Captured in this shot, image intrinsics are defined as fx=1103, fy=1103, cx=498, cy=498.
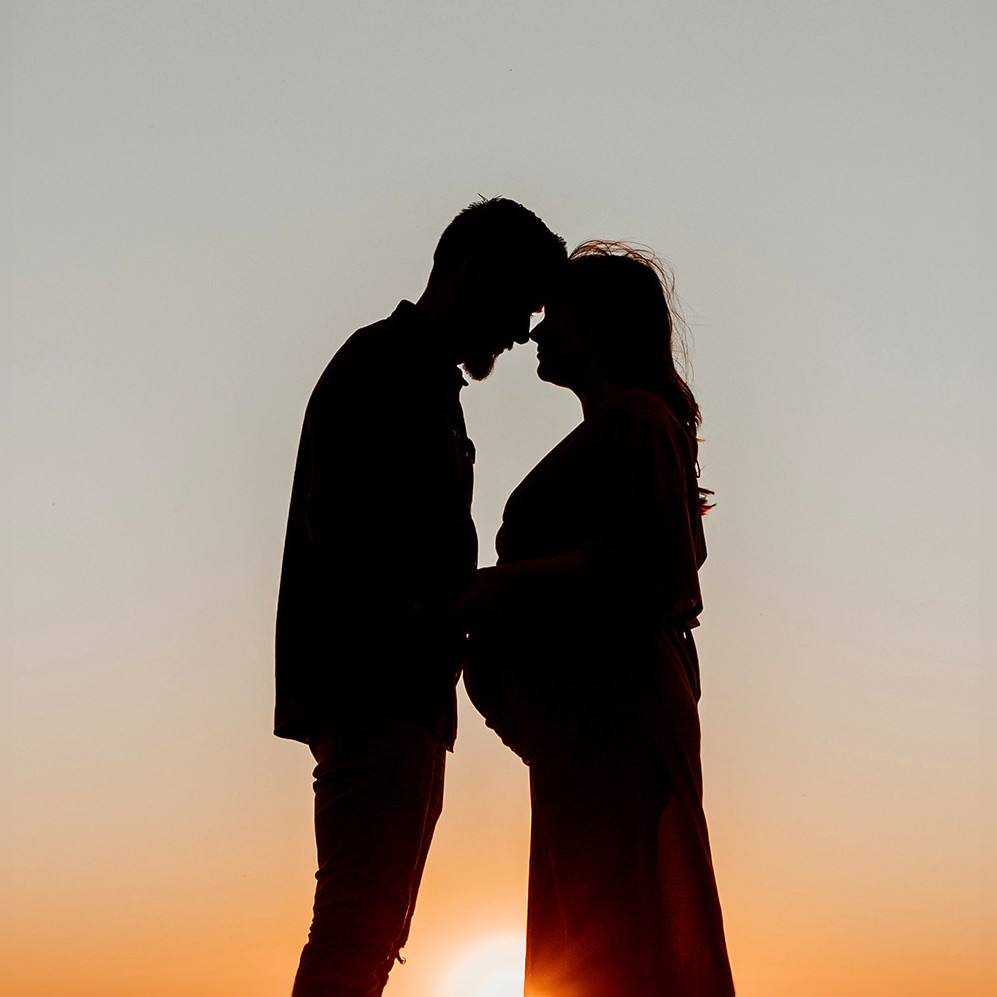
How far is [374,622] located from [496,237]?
858 millimetres

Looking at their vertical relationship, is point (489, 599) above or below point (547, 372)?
below

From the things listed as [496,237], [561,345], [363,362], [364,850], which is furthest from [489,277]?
[364,850]

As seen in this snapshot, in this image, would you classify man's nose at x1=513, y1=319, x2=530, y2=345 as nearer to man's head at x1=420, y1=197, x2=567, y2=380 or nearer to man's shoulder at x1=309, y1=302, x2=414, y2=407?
man's head at x1=420, y1=197, x2=567, y2=380

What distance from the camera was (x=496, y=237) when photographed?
7.33 ft

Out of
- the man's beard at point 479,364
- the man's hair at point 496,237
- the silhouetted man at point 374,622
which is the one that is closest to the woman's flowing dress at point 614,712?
the silhouetted man at point 374,622

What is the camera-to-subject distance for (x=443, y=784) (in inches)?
77.4

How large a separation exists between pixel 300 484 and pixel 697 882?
3.22 feet

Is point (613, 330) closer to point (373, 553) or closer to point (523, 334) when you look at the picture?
point (523, 334)

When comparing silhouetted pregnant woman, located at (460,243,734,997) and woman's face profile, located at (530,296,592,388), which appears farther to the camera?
woman's face profile, located at (530,296,592,388)

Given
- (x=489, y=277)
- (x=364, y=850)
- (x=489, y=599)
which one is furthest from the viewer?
(x=489, y=277)

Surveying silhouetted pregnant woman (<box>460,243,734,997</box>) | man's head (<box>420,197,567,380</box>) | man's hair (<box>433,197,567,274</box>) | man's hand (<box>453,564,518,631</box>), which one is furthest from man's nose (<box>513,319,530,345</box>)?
man's hand (<box>453,564,518,631</box>)

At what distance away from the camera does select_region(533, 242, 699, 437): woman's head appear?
2244 millimetres

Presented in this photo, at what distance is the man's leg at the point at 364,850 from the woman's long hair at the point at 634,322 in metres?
0.82

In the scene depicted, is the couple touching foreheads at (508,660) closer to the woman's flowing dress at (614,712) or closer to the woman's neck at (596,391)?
the woman's flowing dress at (614,712)
